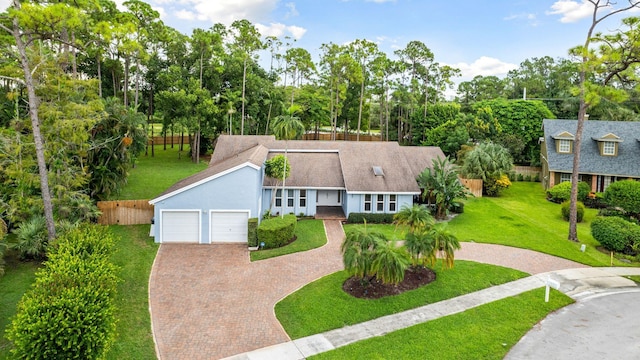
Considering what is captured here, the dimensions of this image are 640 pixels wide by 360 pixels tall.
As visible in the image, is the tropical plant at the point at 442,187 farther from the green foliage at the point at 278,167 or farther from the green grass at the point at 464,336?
the green grass at the point at 464,336

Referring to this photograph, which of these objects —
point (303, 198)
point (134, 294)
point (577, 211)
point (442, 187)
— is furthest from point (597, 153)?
point (134, 294)

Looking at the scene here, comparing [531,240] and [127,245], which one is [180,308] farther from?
[531,240]

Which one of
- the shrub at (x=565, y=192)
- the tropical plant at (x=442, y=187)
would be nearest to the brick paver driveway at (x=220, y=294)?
the tropical plant at (x=442, y=187)

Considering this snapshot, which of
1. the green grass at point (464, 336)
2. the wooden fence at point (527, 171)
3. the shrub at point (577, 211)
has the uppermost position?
the wooden fence at point (527, 171)

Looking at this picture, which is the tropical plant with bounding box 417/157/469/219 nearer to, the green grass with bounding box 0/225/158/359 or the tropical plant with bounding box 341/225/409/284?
the tropical plant with bounding box 341/225/409/284

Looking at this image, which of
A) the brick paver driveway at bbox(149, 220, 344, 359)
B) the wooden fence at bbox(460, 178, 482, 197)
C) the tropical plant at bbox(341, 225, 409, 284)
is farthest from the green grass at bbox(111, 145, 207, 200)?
the wooden fence at bbox(460, 178, 482, 197)

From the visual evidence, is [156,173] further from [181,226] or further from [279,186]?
[181,226]
